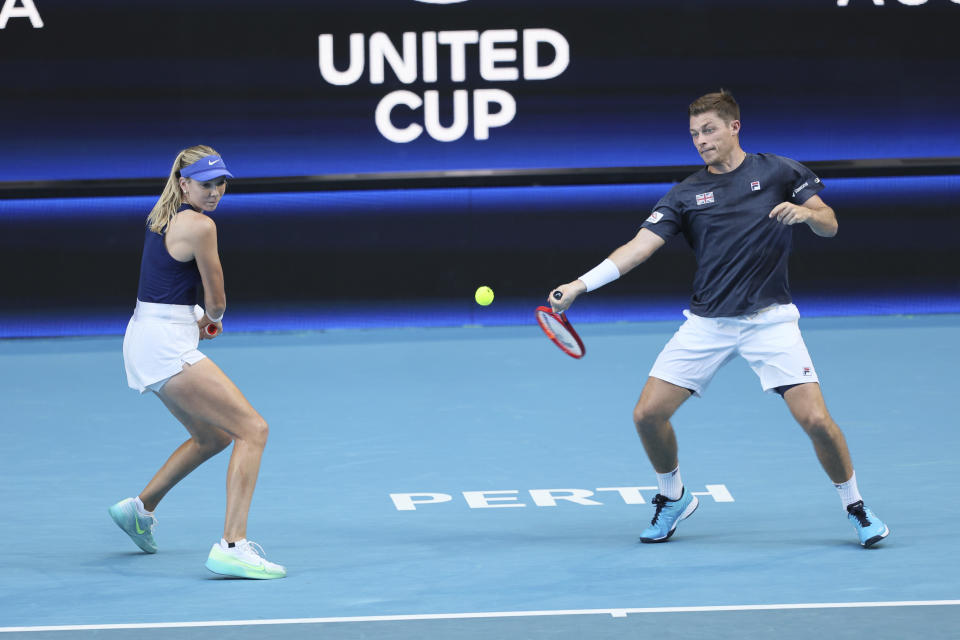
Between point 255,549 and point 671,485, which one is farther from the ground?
point 671,485

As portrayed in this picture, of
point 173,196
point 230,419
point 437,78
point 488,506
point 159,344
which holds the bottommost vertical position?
point 488,506

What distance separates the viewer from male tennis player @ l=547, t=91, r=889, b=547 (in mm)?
6180

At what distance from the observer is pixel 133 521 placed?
606cm

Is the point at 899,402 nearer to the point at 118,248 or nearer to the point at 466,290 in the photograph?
the point at 466,290

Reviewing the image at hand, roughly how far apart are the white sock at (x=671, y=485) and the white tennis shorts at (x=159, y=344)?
1.99 m

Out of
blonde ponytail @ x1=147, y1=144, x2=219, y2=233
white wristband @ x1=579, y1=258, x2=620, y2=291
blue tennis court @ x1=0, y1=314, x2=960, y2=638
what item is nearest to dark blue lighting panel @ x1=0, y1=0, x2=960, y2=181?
blue tennis court @ x1=0, y1=314, x2=960, y2=638

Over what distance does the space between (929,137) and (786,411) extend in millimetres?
4961

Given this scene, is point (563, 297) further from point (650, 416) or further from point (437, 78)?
point (437, 78)

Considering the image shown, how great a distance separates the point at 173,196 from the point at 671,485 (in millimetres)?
2380

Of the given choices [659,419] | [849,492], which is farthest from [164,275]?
[849,492]

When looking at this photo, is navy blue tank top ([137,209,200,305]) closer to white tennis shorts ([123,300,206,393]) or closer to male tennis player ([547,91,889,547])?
white tennis shorts ([123,300,206,393])

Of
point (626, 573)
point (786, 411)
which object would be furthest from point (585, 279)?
point (786, 411)

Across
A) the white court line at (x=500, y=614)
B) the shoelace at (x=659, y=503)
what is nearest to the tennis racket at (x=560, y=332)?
the shoelace at (x=659, y=503)

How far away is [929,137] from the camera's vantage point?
13.0 m
